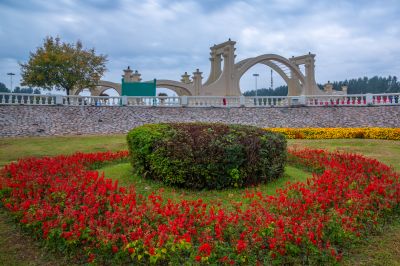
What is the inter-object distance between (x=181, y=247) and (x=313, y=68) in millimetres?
42725

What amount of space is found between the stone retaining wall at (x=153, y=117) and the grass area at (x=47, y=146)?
8.99 feet

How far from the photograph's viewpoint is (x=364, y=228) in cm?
512

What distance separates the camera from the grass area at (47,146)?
13195mm

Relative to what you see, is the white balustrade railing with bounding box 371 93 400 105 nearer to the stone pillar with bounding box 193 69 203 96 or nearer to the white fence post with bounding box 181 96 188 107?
the white fence post with bounding box 181 96 188 107

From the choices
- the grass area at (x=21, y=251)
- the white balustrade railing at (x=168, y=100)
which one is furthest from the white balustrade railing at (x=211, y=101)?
the grass area at (x=21, y=251)

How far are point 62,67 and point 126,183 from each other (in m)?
24.6

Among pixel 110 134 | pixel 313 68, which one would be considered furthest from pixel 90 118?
pixel 313 68

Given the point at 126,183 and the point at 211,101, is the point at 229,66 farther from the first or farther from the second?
the point at 126,183

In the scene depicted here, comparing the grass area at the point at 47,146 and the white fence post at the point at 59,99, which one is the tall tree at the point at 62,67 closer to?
the white fence post at the point at 59,99

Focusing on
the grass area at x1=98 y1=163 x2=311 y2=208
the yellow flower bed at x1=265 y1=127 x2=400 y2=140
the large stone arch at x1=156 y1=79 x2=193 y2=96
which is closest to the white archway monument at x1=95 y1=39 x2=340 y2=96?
the large stone arch at x1=156 y1=79 x2=193 y2=96

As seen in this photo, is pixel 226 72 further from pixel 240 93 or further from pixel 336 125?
pixel 336 125

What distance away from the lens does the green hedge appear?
710 cm

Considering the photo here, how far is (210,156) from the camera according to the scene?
7055 mm

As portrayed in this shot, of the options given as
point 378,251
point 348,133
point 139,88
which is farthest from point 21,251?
point 139,88
